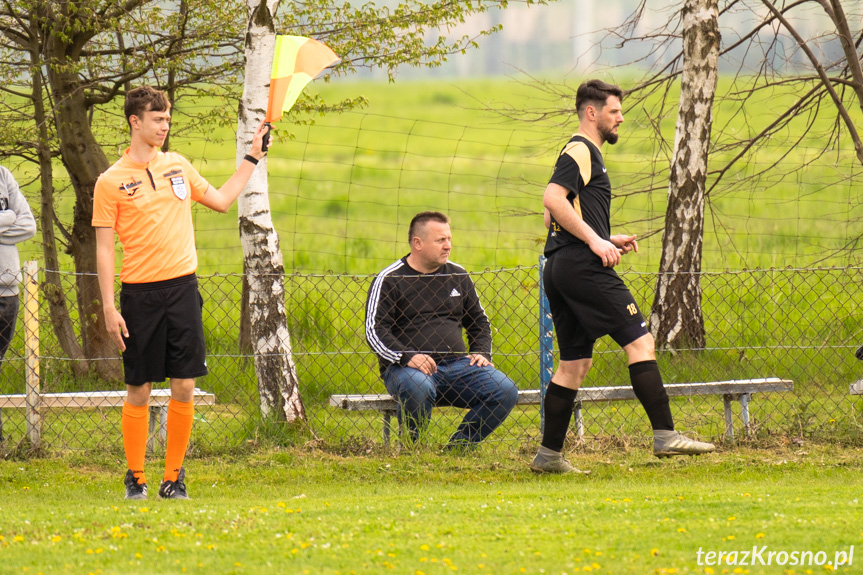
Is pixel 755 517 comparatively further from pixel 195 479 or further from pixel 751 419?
pixel 195 479

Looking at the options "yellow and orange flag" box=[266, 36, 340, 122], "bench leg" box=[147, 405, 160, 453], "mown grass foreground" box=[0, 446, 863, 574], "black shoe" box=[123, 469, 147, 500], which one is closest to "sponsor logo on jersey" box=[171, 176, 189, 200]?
"yellow and orange flag" box=[266, 36, 340, 122]

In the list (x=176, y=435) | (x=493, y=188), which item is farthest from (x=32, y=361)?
(x=493, y=188)

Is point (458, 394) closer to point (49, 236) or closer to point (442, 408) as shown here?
point (442, 408)

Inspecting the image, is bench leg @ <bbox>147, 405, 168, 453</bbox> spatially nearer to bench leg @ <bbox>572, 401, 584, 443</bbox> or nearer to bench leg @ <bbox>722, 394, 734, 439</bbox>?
bench leg @ <bbox>572, 401, 584, 443</bbox>

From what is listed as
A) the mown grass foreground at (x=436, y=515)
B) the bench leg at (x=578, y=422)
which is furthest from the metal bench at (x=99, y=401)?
the bench leg at (x=578, y=422)

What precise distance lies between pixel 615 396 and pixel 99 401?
3.29 metres

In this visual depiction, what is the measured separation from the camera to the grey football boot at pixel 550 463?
530 cm

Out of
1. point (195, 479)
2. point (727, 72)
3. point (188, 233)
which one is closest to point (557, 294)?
point (188, 233)

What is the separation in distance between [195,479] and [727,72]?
6.62 meters

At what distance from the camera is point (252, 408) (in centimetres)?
671

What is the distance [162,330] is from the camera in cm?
456

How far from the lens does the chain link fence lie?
6062 millimetres

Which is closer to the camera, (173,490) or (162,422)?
(173,490)

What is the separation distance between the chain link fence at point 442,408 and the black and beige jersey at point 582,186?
0.87 metres
